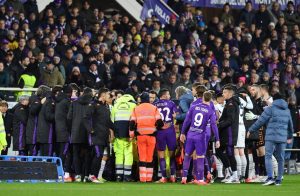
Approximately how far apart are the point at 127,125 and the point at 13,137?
2.94 meters

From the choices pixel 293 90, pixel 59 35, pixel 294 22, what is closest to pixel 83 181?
pixel 59 35

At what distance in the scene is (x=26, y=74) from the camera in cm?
3017

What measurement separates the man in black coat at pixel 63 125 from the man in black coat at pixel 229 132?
3476mm

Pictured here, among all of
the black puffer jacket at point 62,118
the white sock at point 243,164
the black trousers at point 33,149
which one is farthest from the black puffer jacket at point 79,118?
the white sock at point 243,164

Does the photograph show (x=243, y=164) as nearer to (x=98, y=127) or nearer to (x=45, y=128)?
(x=98, y=127)

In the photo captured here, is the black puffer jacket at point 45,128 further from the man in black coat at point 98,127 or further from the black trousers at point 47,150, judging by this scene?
the man in black coat at point 98,127

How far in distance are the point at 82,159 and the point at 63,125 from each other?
2.92ft

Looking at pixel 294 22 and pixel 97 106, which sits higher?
pixel 294 22

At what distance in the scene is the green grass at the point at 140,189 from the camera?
20.3 meters

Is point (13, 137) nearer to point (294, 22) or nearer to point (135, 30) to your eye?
point (135, 30)

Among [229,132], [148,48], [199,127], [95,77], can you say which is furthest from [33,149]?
[148,48]

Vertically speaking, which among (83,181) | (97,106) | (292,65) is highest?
(292,65)

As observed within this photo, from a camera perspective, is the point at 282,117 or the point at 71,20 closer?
the point at 282,117

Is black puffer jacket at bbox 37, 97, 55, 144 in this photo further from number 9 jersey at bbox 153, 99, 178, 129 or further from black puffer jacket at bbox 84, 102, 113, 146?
number 9 jersey at bbox 153, 99, 178, 129
